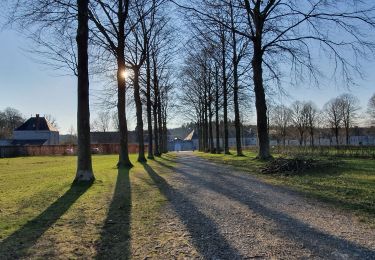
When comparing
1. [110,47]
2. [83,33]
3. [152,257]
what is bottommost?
[152,257]

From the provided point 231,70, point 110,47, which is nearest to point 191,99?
point 231,70

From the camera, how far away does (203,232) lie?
6.49 m

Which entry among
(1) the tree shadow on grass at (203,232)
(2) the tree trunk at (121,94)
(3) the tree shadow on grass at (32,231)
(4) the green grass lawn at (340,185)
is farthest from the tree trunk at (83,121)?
(2) the tree trunk at (121,94)

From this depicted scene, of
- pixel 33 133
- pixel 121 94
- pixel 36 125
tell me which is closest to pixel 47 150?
pixel 33 133

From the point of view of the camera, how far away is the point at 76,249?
5.69 m

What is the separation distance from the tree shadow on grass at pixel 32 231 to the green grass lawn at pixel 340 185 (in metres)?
5.17

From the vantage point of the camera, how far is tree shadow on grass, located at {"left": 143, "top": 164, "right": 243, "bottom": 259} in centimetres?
532

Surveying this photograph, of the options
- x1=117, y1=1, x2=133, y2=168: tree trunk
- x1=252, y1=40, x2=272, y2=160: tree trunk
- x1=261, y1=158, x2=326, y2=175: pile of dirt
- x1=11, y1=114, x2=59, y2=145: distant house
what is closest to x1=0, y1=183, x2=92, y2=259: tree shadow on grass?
x1=261, y1=158, x2=326, y2=175: pile of dirt

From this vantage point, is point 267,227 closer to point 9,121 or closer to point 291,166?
point 291,166

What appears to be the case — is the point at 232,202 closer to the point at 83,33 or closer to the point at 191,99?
the point at 83,33

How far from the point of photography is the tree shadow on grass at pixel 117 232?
552 centimetres

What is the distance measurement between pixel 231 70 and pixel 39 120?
77.0 metres

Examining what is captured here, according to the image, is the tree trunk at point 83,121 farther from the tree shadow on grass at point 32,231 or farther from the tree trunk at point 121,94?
the tree trunk at point 121,94

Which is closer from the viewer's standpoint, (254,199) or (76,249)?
(76,249)
